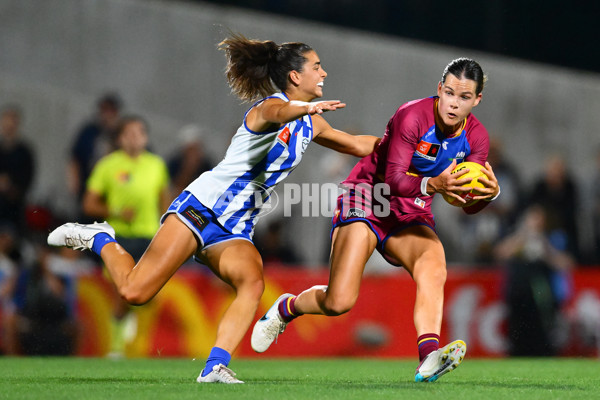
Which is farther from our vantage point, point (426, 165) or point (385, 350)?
point (385, 350)

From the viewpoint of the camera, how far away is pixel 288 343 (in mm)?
9453

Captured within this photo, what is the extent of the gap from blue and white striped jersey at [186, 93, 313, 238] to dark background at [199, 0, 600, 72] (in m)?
7.04

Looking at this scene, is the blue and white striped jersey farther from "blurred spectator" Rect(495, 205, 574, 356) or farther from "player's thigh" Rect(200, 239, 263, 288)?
"blurred spectator" Rect(495, 205, 574, 356)

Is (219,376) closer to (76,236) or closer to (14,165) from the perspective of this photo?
(76,236)

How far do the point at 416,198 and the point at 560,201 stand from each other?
18.1 feet

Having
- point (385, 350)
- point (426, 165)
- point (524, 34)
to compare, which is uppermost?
point (524, 34)

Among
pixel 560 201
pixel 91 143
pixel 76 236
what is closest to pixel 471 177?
pixel 76 236

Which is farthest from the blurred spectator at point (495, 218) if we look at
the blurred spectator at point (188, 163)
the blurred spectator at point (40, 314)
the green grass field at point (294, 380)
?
the blurred spectator at point (40, 314)

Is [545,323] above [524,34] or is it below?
below

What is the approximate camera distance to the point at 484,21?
12.6 m

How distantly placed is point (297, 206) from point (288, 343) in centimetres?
216

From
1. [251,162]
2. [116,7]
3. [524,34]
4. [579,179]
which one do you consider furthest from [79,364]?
[524,34]

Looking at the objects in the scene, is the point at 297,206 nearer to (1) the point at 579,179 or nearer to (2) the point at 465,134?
(1) the point at 579,179

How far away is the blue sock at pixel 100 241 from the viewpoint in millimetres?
5863
